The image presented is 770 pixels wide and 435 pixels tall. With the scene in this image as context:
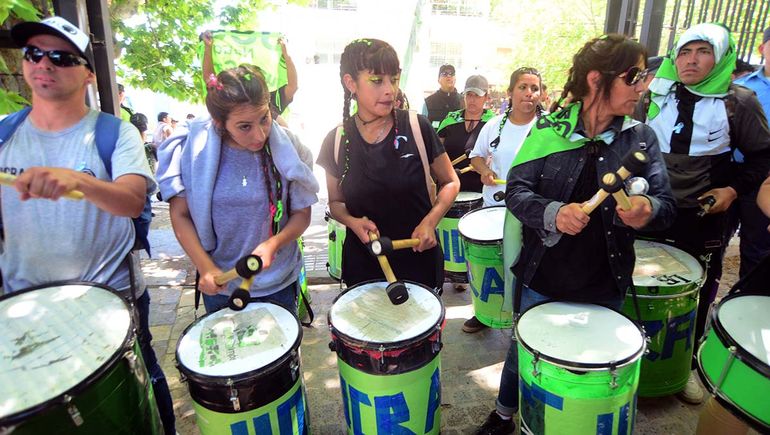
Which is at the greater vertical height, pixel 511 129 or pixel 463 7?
pixel 463 7

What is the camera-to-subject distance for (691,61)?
2637 mm

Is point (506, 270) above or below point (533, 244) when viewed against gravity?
below

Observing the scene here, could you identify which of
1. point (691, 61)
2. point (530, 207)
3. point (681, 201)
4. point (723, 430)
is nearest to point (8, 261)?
point (530, 207)

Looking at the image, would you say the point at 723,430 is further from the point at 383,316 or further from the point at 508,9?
the point at 508,9

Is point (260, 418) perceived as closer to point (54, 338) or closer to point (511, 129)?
point (54, 338)

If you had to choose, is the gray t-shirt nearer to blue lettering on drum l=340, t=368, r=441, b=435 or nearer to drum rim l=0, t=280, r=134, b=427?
drum rim l=0, t=280, r=134, b=427

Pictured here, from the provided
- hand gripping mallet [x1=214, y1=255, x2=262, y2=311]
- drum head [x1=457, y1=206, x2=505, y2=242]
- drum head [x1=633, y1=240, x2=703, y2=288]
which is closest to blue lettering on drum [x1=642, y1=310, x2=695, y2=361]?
drum head [x1=633, y1=240, x2=703, y2=288]

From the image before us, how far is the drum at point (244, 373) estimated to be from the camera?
177cm

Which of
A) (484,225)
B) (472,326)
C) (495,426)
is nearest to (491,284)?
(484,225)

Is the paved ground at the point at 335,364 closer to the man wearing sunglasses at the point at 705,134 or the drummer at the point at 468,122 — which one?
the man wearing sunglasses at the point at 705,134

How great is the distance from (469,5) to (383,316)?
88.7ft

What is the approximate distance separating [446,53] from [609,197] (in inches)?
1018

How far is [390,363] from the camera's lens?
1964mm

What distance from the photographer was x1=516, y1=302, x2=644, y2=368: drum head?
5.88ft
